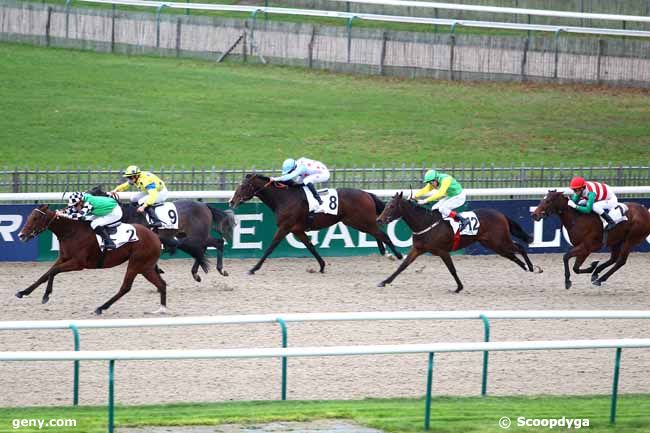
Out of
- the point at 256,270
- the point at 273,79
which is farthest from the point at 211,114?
the point at 256,270

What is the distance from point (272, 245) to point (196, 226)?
4.87ft

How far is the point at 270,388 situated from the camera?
11.2 m

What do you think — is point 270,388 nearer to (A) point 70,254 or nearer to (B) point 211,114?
(A) point 70,254

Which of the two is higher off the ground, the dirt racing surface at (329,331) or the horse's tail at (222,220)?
the horse's tail at (222,220)

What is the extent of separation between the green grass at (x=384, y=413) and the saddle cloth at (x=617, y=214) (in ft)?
22.3

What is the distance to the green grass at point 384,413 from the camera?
989 cm

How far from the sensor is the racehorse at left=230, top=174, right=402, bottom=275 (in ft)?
59.2

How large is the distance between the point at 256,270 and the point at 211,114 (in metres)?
Answer: 10.7

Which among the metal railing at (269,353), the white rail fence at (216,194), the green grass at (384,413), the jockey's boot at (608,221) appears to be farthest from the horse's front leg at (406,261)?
the metal railing at (269,353)

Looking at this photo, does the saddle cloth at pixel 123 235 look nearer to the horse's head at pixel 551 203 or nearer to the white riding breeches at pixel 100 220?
the white riding breeches at pixel 100 220

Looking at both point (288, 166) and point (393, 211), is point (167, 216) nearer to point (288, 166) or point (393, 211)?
point (288, 166)

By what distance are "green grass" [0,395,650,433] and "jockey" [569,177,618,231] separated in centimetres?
670

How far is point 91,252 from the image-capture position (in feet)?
49.9

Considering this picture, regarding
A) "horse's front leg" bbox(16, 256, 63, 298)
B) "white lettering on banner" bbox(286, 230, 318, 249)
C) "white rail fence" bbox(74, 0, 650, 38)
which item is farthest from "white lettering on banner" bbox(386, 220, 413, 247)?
"white rail fence" bbox(74, 0, 650, 38)
